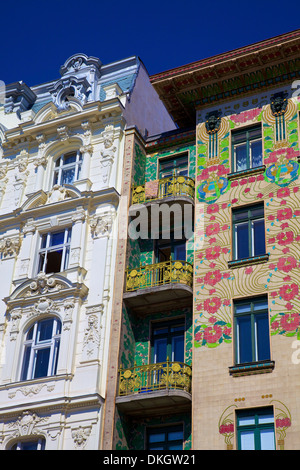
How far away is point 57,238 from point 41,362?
5.01 metres

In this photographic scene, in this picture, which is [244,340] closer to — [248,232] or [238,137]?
[248,232]

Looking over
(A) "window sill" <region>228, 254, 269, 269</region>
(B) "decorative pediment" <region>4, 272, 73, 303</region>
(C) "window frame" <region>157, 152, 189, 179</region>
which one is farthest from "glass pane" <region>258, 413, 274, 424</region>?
(C) "window frame" <region>157, 152, 189, 179</region>

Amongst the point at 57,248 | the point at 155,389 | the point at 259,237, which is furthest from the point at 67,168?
the point at 155,389

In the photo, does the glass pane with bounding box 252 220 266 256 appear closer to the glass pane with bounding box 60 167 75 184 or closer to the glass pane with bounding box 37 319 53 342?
the glass pane with bounding box 37 319 53 342

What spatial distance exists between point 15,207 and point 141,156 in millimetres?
5314

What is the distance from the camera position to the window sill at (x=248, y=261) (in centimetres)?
2295

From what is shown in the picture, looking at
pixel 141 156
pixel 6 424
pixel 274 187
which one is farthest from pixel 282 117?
pixel 6 424

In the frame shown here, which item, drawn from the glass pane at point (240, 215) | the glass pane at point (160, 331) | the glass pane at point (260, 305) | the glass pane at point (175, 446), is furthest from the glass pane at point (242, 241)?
the glass pane at point (175, 446)

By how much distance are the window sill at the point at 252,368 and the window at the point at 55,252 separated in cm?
780

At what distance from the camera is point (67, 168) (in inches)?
1143

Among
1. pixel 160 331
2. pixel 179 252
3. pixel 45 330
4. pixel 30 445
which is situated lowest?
pixel 30 445

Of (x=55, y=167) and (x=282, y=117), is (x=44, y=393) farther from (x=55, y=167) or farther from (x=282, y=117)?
(x=282, y=117)

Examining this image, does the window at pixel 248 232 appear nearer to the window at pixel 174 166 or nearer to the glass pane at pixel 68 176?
the window at pixel 174 166

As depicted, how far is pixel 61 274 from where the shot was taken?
25562 millimetres
